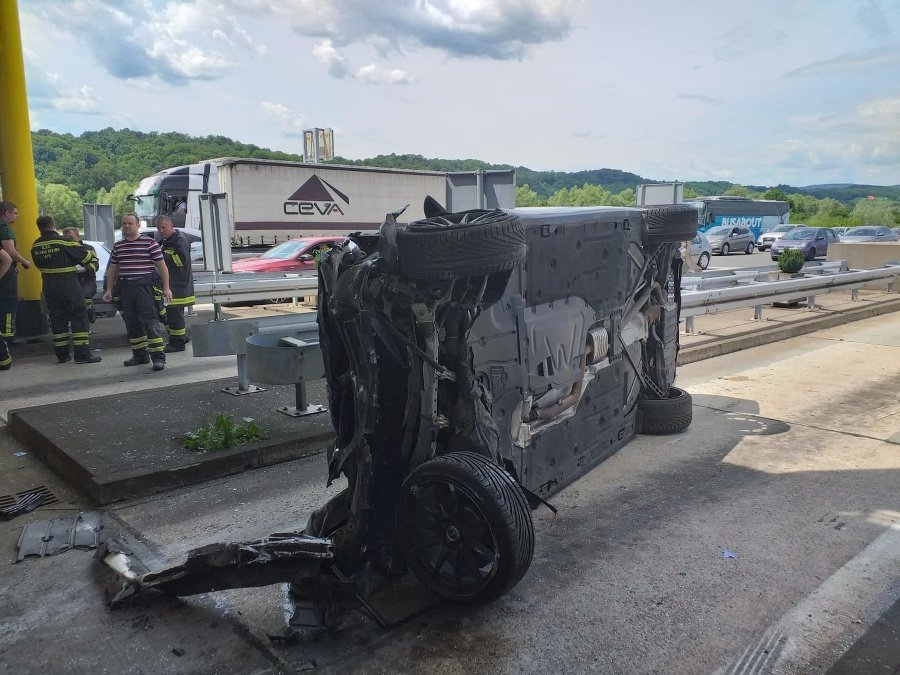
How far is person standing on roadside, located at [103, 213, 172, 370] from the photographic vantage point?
791cm

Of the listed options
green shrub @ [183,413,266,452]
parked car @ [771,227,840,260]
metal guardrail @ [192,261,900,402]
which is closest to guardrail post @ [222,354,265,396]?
metal guardrail @ [192,261,900,402]

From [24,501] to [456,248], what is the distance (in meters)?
3.46

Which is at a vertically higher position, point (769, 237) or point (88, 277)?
point (88, 277)

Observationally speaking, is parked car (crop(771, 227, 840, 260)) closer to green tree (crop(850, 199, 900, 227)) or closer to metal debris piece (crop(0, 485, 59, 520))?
metal debris piece (crop(0, 485, 59, 520))

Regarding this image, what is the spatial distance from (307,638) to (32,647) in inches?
46.3

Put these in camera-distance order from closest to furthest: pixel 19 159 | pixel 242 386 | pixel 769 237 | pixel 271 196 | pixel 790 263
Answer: pixel 242 386
pixel 19 159
pixel 790 263
pixel 271 196
pixel 769 237

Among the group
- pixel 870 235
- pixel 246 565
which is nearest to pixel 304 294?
pixel 246 565

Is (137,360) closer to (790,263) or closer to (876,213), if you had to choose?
(790,263)

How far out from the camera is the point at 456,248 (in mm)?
2916

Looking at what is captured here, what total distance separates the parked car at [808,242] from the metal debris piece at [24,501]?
98.0 ft

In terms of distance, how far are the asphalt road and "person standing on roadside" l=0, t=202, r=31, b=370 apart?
3.33 m

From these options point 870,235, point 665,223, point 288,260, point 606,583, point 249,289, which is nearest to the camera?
point 606,583

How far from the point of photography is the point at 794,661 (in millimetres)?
2791

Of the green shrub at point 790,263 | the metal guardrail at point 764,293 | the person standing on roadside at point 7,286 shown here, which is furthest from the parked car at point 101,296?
the green shrub at point 790,263
